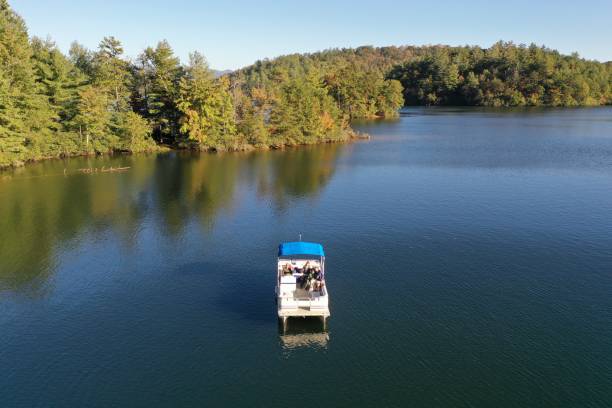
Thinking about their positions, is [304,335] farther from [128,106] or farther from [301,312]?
[128,106]

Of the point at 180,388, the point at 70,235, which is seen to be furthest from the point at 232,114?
the point at 180,388

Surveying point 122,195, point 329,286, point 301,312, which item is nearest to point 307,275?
point 329,286

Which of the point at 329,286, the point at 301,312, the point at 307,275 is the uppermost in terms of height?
the point at 307,275

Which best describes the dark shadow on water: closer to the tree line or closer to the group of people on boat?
the group of people on boat

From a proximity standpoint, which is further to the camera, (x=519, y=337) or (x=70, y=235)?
(x=70, y=235)

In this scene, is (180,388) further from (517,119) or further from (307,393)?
(517,119)

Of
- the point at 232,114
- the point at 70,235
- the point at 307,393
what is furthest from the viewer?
the point at 232,114

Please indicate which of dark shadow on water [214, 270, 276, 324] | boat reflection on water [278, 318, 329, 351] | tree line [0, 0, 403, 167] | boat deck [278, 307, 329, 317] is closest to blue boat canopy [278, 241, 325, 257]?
dark shadow on water [214, 270, 276, 324]

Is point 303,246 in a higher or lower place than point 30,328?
higher
